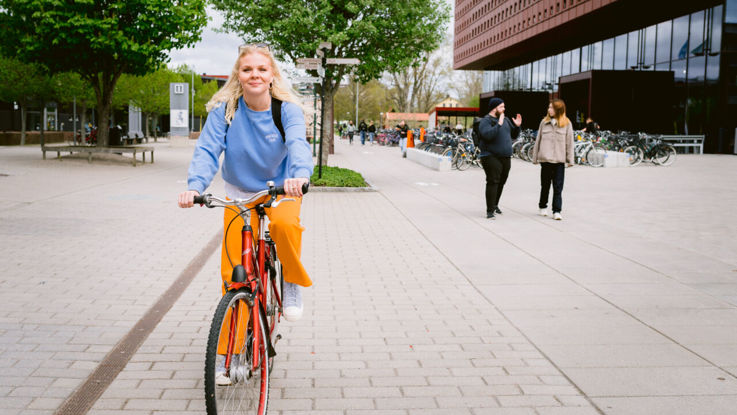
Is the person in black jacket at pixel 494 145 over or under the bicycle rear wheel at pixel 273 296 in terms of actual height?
over

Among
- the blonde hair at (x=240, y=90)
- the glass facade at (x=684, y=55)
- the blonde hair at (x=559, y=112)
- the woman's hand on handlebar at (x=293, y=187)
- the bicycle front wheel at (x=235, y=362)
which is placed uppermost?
the glass facade at (x=684, y=55)

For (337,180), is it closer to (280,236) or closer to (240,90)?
(240,90)

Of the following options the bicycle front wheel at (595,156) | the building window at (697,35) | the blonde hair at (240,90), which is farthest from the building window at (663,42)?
the blonde hair at (240,90)

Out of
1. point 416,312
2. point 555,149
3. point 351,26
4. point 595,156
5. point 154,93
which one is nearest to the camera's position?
point 416,312

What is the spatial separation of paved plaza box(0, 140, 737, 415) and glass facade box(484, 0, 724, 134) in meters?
25.6

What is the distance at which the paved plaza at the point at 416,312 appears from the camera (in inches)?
146

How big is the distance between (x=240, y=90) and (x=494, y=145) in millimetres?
7858

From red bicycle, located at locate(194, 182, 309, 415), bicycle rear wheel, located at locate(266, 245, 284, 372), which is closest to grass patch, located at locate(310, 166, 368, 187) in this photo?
bicycle rear wheel, located at locate(266, 245, 284, 372)

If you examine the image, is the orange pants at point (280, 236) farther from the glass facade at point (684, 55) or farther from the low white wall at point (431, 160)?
the glass facade at point (684, 55)

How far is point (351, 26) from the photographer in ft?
65.2

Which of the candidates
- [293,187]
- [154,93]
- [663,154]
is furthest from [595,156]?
[154,93]

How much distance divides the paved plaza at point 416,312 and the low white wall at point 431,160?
448 inches

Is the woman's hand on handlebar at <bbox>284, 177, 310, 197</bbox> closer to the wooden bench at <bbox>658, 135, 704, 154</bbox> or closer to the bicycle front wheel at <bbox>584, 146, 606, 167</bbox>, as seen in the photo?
the bicycle front wheel at <bbox>584, 146, 606, 167</bbox>

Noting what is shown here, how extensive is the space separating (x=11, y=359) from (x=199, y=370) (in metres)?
1.13
